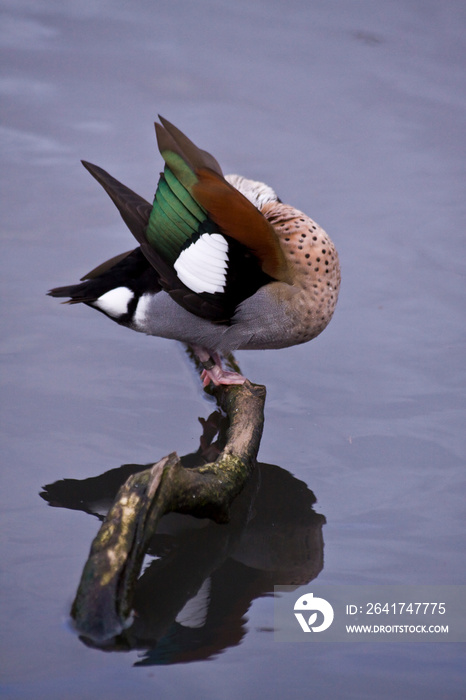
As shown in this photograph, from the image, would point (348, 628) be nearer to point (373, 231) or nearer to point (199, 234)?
point (199, 234)

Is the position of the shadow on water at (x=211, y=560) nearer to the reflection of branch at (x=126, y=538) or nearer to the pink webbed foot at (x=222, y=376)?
the reflection of branch at (x=126, y=538)

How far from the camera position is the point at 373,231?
19.1 ft

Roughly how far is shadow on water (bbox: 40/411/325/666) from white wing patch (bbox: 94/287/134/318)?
0.71m

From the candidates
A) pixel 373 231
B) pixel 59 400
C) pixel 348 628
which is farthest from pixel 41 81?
pixel 348 628

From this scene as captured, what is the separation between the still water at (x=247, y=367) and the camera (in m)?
3.02

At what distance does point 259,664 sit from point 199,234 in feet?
5.78

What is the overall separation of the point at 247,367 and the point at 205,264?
930 mm

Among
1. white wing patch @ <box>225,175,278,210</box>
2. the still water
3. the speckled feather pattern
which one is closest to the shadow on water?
the still water

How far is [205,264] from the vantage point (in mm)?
3977

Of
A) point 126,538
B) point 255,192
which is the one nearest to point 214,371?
point 255,192

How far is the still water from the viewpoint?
9.91 feet

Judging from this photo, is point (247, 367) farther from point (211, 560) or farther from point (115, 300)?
point (211, 560)

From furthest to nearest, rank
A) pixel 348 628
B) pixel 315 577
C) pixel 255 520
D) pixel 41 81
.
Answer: pixel 41 81 → pixel 255 520 → pixel 315 577 → pixel 348 628

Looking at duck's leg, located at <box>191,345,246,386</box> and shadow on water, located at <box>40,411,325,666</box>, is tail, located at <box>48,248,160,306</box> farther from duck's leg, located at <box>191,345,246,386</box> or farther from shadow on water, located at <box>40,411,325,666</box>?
shadow on water, located at <box>40,411,325,666</box>
